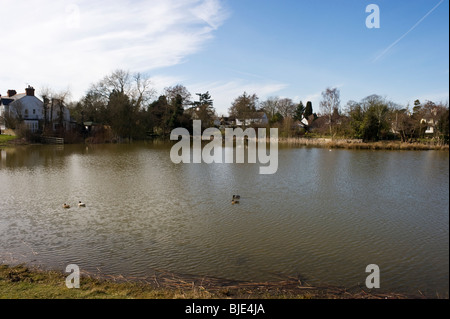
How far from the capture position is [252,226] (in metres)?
10.6

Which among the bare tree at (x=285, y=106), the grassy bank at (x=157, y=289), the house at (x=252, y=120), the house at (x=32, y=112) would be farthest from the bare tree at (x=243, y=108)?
the grassy bank at (x=157, y=289)

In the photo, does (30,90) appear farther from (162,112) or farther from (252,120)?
(252,120)

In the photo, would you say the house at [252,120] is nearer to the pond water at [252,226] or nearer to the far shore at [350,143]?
the far shore at [350,143]

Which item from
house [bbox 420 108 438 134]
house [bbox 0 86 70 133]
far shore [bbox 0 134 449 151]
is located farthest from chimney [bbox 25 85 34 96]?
house [bbox 420 108 438 134]

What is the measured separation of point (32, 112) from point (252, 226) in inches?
2190

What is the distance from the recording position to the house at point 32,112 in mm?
48625

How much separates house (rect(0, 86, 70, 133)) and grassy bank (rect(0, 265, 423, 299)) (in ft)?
161

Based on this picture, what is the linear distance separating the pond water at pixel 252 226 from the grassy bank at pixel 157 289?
394 millimetres

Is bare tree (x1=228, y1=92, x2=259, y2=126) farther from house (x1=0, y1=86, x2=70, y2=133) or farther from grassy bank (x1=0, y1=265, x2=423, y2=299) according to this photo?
grassy bank (x1=0, y1=265, x2=423, y2=299)

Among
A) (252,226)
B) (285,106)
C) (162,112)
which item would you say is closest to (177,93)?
(162,112)

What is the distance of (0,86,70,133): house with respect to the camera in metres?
48.6
